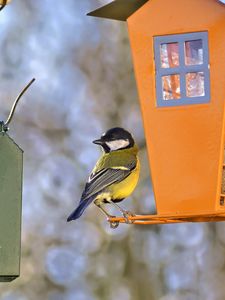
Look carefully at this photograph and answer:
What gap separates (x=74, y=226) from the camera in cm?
1088

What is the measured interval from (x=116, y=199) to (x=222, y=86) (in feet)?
2.35

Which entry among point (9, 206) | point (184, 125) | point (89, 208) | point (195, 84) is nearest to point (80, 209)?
point (9, 206)

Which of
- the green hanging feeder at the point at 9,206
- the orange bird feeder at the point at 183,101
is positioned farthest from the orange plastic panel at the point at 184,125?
the green hanging feeder at the point at 9,206

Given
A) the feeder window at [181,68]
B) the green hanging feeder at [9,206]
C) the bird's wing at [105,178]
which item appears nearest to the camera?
the green hanging feeder at [9,206]

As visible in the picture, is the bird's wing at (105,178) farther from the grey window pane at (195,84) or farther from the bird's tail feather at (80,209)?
the grey window pane at (195,84)

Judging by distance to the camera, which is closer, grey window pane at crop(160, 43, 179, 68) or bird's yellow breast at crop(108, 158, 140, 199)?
grey window pane at crop(160, 43, 179, 68)

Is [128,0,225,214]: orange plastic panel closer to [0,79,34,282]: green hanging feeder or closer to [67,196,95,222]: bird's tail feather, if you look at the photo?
[67,196,95,222]: bird's tail feather

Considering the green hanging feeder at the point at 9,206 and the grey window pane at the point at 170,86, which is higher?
the grey window pane at the point at 170,86

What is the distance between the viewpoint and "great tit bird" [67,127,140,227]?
17.0ft

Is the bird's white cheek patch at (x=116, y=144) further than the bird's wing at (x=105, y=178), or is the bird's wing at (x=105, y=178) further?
the bird's white cheek patch at (x=116, y=144)

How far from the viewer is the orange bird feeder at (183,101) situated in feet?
16.0

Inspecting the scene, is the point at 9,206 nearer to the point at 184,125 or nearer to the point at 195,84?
the point at 184,125

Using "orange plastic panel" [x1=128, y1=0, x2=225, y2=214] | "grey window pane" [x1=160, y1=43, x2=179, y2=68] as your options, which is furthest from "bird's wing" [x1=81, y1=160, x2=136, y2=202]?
"grey window pane" [x1=160, y1=43, x2=179, y2=68]

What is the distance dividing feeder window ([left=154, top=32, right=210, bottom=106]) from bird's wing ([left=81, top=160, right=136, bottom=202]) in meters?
0.36
